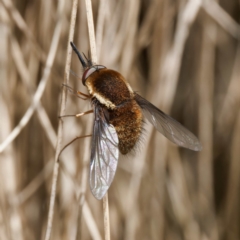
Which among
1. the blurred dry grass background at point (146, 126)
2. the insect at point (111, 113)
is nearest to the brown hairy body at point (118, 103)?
the insect at point (111, 113)

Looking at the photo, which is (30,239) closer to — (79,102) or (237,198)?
(79,102)

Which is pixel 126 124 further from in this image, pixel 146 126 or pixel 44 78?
pixel 146 126

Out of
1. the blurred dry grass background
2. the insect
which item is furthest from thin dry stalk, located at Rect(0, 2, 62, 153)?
the insect

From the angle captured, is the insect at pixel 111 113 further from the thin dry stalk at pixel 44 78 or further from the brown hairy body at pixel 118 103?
the thin dry stalk at pixel 44 78

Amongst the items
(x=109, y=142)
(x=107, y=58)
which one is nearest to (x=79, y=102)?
(x=107, y=58)

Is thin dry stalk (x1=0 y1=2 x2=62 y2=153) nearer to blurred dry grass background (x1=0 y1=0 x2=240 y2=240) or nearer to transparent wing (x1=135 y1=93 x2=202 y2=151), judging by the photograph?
blurred dry grass background (x1=0 y1=0 x2=240 y2=240)

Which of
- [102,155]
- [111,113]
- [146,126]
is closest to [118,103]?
[111,113]
